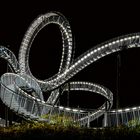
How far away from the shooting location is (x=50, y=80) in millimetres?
30672

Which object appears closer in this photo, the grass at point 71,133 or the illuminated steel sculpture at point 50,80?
the grass at point 71,133

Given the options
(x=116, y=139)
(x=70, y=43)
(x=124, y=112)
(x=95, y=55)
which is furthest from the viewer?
(x=70, y=43)

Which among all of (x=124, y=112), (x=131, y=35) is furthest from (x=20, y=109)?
(x=131, y=35)

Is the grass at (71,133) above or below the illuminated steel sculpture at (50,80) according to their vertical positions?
below

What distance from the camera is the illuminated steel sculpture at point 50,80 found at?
26.1 meters

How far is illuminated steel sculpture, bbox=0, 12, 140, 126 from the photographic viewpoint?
85.6 feet

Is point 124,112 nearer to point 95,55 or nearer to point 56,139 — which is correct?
point 95,55

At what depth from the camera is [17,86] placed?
2755 cm

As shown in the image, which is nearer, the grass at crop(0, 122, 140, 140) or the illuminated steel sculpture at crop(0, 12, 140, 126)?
the grass at crop(0, 122, 140, 140)

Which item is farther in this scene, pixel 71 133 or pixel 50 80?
pixel 50 80

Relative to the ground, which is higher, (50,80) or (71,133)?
(50,80)

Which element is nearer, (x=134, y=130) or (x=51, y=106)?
(x=134, y=130)

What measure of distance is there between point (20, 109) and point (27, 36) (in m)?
6.36

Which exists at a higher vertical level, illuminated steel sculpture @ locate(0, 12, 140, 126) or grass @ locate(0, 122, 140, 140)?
illuminated steel sculpture @ locate(0, 12, 140, 126)
